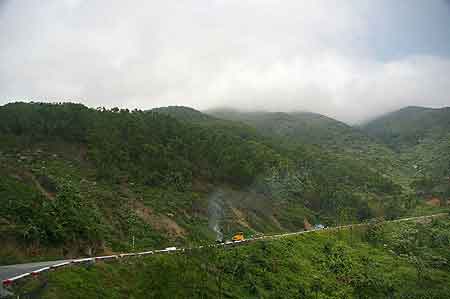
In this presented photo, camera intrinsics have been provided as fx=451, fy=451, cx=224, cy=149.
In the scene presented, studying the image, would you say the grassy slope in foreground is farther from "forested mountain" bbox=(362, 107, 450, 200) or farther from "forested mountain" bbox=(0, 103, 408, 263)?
"forested mountain" bbox=(362, 107, 450, 200)

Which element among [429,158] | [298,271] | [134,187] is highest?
[134,187]

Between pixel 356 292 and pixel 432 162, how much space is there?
120m

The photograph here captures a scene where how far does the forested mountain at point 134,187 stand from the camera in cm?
3675

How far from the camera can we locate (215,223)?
196 ft

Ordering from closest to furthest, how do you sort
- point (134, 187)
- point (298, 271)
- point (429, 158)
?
point (298, 271)
point (134, 187)
point (429, 158)

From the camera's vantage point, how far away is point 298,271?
4403cm

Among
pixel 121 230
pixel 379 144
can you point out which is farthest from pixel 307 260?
pixel 379 144

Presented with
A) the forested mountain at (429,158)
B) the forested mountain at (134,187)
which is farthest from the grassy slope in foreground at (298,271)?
the forested mountain at (429,158)

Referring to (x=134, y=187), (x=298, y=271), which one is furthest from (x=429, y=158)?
(x=298, y=271)

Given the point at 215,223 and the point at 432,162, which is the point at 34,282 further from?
the point at 432,162

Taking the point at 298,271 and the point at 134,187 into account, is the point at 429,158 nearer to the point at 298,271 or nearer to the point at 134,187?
the point at 134,187

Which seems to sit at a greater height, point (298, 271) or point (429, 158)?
point (429, 158)

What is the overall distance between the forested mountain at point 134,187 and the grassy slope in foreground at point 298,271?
899 centimetres

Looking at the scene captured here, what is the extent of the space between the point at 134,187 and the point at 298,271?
24745 millimetres
